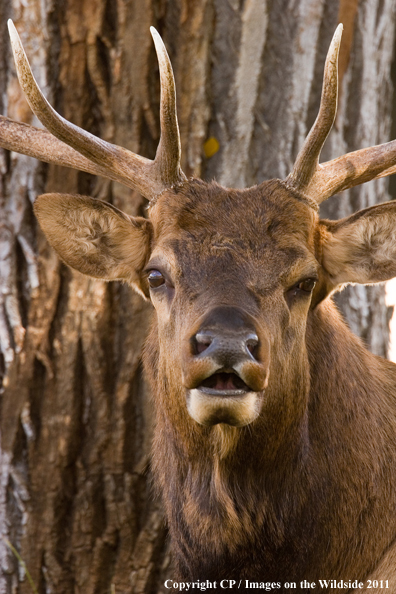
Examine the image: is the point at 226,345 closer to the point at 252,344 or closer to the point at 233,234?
the point at 252,344

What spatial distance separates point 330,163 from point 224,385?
1.66 m

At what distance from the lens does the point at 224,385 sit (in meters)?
3.11

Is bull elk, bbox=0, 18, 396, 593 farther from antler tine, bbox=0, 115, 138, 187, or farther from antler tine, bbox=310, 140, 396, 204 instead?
antler tine, bbox=0, 115, 138, 187

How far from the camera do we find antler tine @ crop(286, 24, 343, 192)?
3.77 m

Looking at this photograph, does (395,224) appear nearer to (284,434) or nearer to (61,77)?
(284,434)

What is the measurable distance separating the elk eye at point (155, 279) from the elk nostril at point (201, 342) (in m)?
0.73

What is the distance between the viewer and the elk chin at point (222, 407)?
3105 mm

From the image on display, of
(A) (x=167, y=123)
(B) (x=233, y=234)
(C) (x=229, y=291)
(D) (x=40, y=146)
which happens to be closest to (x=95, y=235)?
(D) (x=40, y=146)

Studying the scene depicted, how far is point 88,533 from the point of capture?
5.15m

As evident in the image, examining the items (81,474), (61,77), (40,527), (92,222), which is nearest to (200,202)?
(92,222)

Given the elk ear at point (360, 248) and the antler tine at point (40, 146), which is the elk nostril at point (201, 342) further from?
the antler tine at point (40, 146)

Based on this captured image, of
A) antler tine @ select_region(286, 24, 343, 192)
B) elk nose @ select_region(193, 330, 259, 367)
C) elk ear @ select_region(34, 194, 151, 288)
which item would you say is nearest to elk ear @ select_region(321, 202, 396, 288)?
antler tine @ select_region(286, 24, 343, 192)

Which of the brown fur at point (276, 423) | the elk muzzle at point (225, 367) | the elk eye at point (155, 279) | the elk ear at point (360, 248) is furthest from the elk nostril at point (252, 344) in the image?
the elk ear at point (360, 248)

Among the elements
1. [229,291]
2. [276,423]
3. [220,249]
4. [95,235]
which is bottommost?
[276,423]
